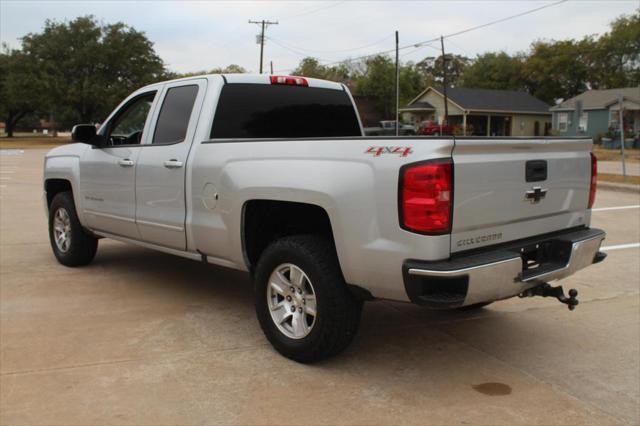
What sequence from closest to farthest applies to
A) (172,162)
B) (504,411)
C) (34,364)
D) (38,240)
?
1. (504,411)
2. (34,364)
3. (172,162)
4. (38,240)

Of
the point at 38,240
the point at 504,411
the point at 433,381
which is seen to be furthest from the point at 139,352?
the point at 38,240

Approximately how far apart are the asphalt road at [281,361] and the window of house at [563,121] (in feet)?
163

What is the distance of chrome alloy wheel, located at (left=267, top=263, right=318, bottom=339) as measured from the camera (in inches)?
157

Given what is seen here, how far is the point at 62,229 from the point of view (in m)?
6.77

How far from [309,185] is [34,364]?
6.98 ft

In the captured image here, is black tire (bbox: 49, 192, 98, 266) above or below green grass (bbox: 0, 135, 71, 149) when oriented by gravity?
below

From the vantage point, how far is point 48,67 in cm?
5238

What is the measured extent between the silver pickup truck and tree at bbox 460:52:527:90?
71.0 meters

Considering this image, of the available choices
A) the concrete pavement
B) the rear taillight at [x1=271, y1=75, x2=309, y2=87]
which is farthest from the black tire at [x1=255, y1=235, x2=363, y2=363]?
the concrete pavement

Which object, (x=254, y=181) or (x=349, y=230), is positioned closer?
(x=349, y=230)

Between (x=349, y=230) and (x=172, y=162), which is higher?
(x=172, y=162)

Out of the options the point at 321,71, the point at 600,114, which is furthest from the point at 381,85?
the point at 600,114

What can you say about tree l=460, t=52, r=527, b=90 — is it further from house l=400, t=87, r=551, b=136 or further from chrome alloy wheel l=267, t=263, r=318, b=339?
chrome alloy wheel l=267, t=263, r=318, b=339

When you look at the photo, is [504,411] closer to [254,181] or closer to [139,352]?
[254,181]
